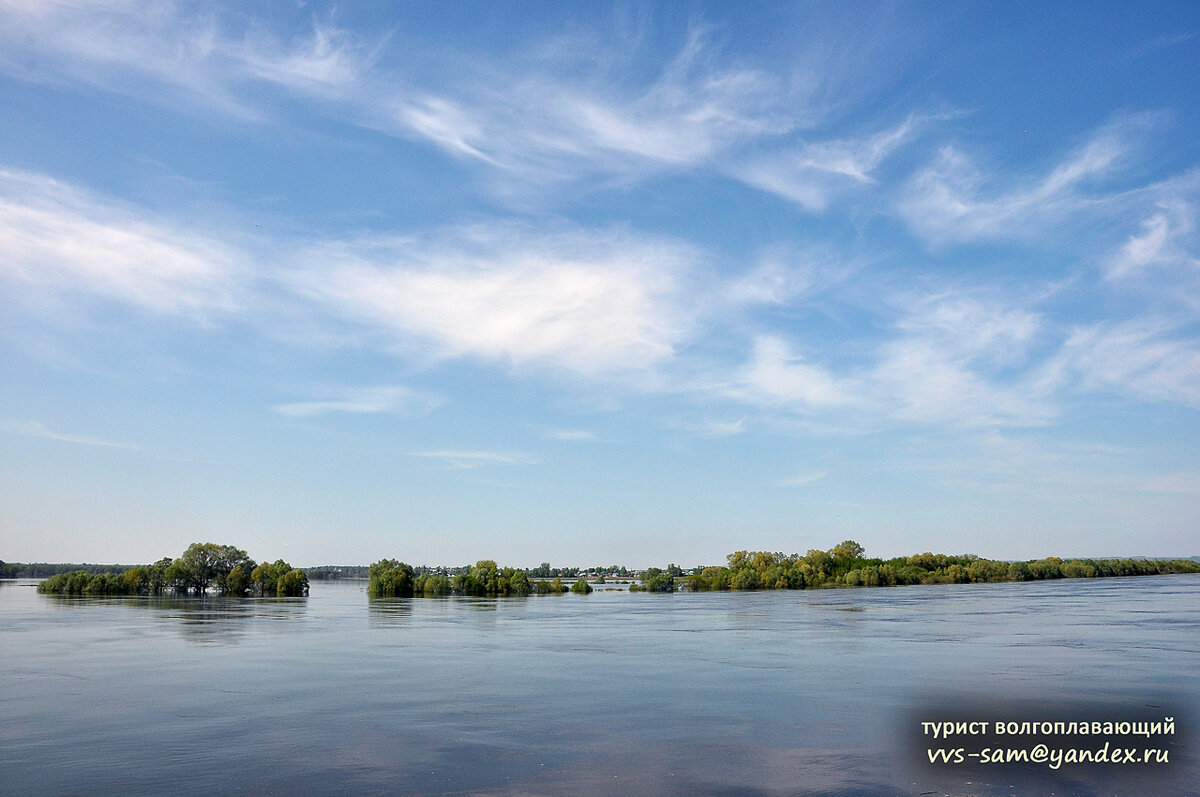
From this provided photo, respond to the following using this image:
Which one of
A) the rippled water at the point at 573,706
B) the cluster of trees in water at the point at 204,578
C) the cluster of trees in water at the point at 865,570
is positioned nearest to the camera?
the rippled water at the point at 573,706

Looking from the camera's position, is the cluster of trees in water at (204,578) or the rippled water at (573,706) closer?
the rippled water at (573,706)

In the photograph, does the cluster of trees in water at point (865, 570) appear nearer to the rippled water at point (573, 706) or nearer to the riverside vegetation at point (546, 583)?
the riverside vegetation at point (546, 583)

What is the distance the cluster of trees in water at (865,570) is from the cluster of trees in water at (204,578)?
A: 76.1 meters

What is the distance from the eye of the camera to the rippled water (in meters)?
15.6

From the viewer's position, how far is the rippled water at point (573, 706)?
15.6 meters

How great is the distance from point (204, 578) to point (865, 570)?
11243cm

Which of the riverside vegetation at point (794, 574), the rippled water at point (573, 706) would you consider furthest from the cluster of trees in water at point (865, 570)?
the rippled water at point (573, 706)

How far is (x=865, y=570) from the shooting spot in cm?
14138

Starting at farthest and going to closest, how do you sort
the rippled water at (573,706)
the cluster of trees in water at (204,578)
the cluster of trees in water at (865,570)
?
the cluster of trees in water at (865,570) → the cluster of trees in water at (204,578) → the rippled water at (573,706)

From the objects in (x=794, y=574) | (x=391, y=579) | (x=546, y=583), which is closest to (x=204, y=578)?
(x=391, y=579)

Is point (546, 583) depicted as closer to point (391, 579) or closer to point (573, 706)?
point (391, 579)

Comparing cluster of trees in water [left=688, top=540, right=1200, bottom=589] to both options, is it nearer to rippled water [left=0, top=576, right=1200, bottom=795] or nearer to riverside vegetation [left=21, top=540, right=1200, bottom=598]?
riverside vegetation [left=21, top=540, right=1200, bottom=598]

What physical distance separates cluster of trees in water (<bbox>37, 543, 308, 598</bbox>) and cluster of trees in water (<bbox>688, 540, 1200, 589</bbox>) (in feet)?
250

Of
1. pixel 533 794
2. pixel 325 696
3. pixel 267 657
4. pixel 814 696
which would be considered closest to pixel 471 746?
pixel 533 794
